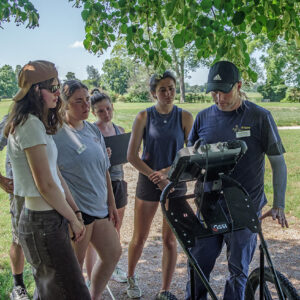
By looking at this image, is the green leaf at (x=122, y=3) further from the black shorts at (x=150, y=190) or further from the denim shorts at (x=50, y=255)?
the denim shorts at (x=50, y=255)

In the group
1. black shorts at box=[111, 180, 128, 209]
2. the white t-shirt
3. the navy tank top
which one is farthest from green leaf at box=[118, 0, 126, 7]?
black shorts at box=[111, 180, 128, 209]

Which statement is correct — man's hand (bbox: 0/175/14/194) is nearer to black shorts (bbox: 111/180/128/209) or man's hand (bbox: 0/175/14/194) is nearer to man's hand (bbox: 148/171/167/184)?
black shorts (bbox: 111/180/128/209)

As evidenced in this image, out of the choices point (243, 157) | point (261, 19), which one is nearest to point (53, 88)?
point (243, 157)

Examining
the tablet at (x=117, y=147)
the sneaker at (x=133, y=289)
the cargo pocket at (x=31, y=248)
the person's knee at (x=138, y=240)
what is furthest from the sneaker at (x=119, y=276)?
the cargo pocket at (x=31, y=248)

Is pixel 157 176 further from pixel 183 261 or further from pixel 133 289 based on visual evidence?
pixel 183 261

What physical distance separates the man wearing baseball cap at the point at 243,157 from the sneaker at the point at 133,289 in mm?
994

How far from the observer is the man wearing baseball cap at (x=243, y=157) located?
8.16ft

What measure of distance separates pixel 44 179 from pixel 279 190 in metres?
1.63

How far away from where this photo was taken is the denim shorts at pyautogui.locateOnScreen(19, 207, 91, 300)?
2.01 meters

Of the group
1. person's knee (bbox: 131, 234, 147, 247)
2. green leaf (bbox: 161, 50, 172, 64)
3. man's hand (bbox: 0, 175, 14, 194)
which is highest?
green leaf (bbox: 161, 50, 172, 64)

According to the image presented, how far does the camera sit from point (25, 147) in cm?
195

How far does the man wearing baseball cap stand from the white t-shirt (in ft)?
3.78

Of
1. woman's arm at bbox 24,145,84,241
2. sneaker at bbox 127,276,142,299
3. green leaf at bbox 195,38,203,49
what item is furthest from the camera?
sneaker at bbox 127,276,142,299

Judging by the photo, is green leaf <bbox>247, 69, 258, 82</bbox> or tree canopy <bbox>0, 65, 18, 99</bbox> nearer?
green leaf <bbox>247, 69, 258, 82</bbox>
